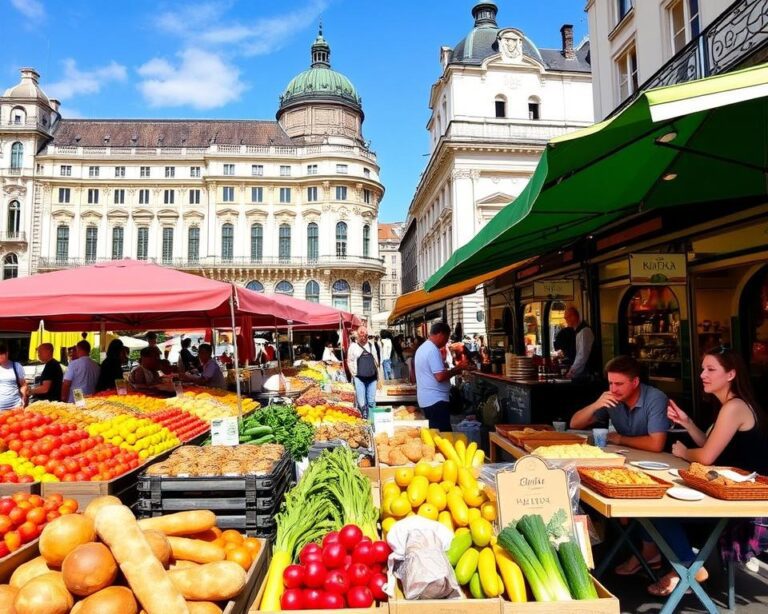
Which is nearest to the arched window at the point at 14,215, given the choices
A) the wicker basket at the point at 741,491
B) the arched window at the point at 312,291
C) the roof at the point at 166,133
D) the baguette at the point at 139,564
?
the roof at the point at 166,133

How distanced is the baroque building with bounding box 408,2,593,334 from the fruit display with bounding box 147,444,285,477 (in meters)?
26.6

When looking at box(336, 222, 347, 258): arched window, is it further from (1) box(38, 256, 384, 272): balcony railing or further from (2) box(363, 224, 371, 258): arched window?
(2) box(363, 224, 371, 258): arched window

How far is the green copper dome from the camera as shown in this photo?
188ft

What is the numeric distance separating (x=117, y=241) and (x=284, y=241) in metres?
17.1

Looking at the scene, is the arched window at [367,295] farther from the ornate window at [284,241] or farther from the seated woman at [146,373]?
the seated woman at [146,373]

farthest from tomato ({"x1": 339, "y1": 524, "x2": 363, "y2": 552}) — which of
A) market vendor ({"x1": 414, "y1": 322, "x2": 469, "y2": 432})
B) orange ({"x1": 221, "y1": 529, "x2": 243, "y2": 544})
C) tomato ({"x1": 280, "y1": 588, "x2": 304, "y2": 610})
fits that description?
market vendor ({"x1": 414, "y1": 322, "x2": 469, "y2": 432})

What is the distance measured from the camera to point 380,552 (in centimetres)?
240

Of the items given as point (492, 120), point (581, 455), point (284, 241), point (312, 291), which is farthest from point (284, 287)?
point (581, 455)

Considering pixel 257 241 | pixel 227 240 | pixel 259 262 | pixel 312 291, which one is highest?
pixel 227 240

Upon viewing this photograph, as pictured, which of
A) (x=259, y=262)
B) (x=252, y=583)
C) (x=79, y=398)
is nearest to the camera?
(x=252, y=583)

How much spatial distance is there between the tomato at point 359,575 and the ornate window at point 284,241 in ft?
171

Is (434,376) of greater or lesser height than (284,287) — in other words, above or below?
below

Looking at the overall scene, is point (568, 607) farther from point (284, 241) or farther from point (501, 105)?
point (284, 241)

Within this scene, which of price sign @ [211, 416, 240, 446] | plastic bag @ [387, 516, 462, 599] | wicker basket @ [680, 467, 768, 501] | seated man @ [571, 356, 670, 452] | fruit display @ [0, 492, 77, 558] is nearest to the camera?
plastic bag @ [387, 516, 462, 599]
